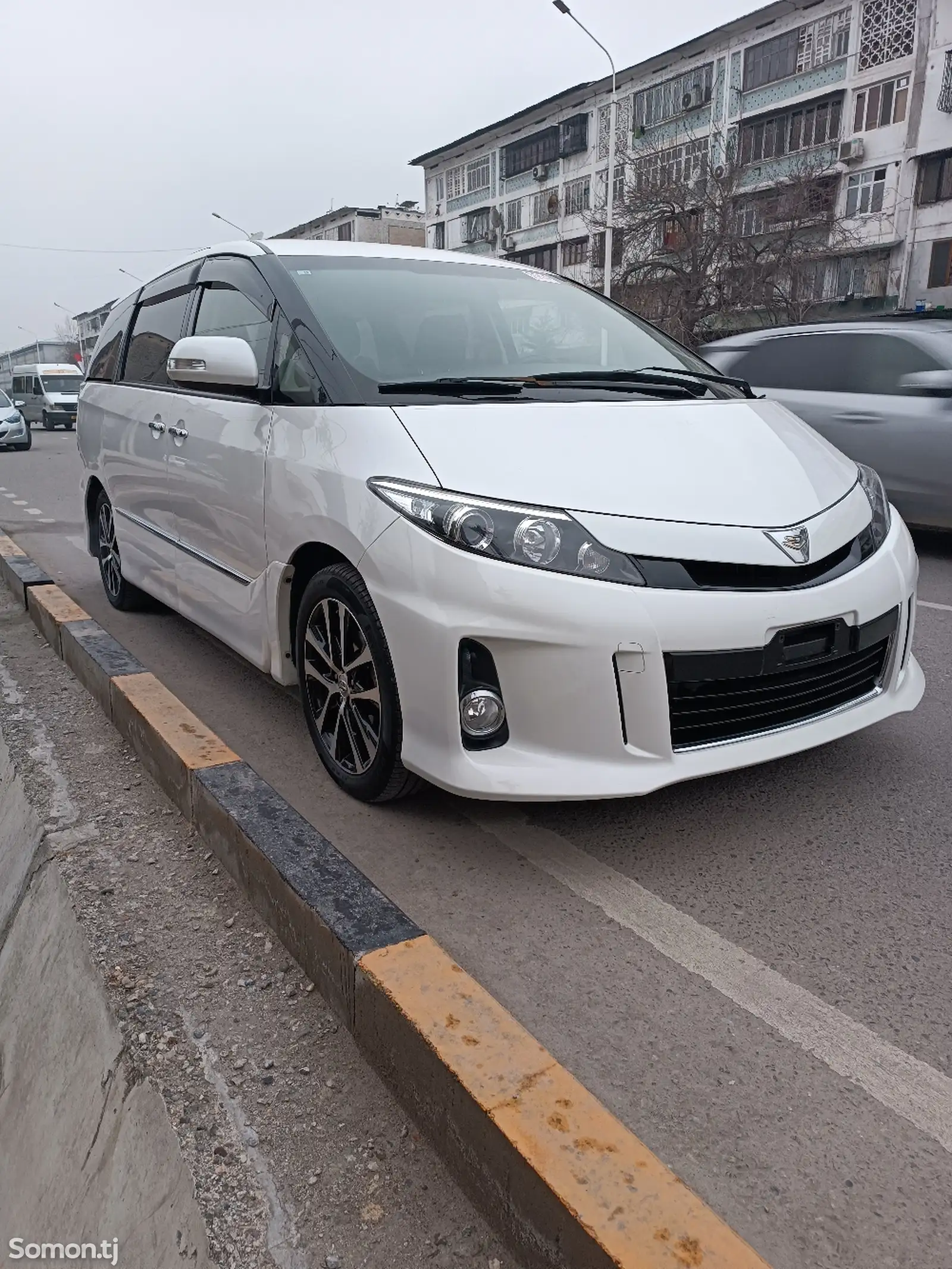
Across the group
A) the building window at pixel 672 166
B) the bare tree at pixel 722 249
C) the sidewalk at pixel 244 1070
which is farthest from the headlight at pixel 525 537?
the building window at pixel 672 166

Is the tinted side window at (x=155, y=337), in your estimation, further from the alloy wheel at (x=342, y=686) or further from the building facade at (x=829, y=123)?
the building facade at (x=829, y=123)

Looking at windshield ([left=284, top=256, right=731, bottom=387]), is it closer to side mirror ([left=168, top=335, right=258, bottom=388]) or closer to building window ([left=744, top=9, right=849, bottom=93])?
side mirror ([left=168, top=335, right=258, bottom=388])

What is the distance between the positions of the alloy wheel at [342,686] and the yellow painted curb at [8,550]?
12.3ft

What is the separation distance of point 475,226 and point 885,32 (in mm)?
22097

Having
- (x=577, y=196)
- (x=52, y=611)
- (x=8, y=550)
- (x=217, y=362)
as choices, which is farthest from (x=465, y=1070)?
(x=577, y=196)

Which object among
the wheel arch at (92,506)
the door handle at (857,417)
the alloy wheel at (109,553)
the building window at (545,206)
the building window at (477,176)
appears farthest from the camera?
the building window at (477,176)

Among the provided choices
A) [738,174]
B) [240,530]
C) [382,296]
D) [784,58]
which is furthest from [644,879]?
[784,58]

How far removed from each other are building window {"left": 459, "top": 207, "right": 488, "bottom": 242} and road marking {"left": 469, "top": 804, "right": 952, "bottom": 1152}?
47.0 m

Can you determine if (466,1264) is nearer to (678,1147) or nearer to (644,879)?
(678,1147)

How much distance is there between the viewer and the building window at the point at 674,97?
33.1 m

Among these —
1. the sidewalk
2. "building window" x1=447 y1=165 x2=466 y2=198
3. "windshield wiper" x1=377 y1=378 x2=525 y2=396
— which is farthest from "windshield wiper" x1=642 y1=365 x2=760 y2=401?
"building window" x1=447 y1=165 x2=466 y2=198

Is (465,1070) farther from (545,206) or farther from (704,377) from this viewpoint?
(545,206)

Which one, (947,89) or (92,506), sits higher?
(947,89)

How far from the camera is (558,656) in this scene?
2361 millimetres
